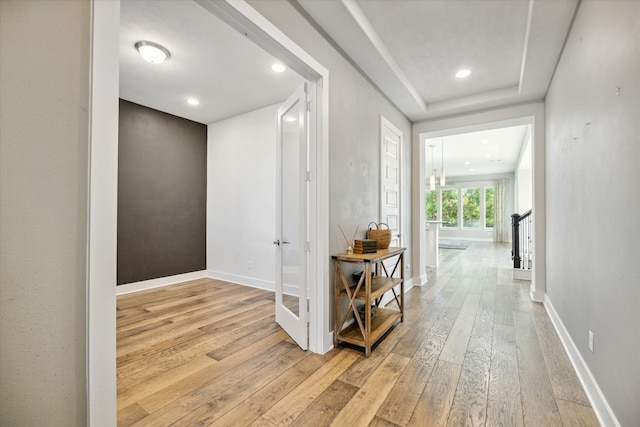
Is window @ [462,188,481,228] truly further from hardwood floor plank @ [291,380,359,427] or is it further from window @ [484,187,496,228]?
hardwood floor plank @ [291,380,359,427]

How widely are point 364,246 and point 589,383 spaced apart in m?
1.65

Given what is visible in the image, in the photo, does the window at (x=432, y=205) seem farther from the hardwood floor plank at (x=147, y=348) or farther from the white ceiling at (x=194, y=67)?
the hardwood floor plank at (x=147, y=348)

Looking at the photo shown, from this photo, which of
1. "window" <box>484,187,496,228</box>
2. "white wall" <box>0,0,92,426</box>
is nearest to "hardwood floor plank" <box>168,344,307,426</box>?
"white wall" <box>0,0,92,426</box>

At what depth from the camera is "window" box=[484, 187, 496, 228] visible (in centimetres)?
1208

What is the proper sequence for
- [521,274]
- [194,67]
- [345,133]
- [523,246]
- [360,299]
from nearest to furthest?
[360,299], [345,133], [194,67], [521,274], [523,246]

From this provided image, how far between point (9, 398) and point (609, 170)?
2665 mm

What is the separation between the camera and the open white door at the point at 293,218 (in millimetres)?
2443

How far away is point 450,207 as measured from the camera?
525 inches

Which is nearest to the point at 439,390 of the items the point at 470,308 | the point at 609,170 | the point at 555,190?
the point at 609,170

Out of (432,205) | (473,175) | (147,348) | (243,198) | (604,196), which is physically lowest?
(147,348)

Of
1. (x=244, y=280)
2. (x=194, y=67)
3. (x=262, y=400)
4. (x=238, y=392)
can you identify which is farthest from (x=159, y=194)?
(x=262, y=400)

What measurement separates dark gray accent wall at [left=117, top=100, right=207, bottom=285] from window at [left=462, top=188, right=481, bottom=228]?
11.6 m

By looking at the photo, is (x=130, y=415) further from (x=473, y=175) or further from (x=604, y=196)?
(x=473, y=175)

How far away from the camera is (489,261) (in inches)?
269
